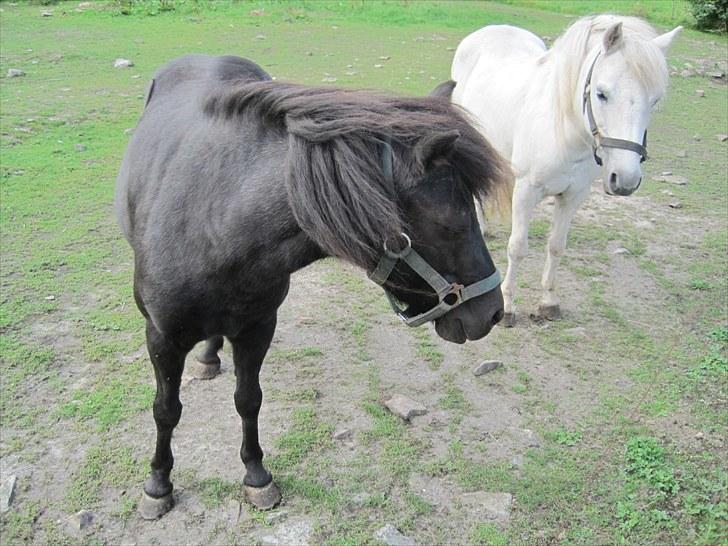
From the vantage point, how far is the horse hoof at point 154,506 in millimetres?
2604

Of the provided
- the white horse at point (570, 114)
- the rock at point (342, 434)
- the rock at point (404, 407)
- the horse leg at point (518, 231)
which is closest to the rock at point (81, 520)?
the rock at point (342, 434)

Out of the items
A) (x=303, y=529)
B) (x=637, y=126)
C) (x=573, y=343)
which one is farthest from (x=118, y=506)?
(x=637, y=126)

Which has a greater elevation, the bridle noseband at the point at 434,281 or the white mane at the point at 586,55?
the white mane at the point at 586,55

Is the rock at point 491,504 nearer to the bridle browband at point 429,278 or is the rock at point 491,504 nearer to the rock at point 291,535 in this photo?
the rock at point 291,535

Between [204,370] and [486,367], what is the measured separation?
1711mm

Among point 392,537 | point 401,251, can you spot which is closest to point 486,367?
point 392,537

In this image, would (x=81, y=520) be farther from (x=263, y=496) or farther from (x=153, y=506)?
(x=263, y=496)

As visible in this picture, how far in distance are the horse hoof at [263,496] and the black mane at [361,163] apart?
56.8 inches

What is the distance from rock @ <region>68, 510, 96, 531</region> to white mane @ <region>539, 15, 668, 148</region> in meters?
3.34

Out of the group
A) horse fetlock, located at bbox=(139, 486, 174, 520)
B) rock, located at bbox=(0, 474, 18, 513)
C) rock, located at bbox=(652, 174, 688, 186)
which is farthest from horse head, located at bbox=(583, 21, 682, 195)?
rock, located at bbox=(652, 174, 688, 186)

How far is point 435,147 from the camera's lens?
1.60m

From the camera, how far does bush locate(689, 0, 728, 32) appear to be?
1586 centimetres

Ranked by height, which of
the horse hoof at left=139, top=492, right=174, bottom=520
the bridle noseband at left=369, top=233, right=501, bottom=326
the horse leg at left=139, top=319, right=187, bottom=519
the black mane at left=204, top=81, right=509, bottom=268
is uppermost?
the black mane at left=204, top=81, right=509, bottom=268

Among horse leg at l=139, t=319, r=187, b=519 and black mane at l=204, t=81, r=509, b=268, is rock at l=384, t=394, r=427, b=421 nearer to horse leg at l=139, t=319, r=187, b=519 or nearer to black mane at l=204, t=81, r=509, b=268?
horse leg at l=139, t=319, r=187, b=519
